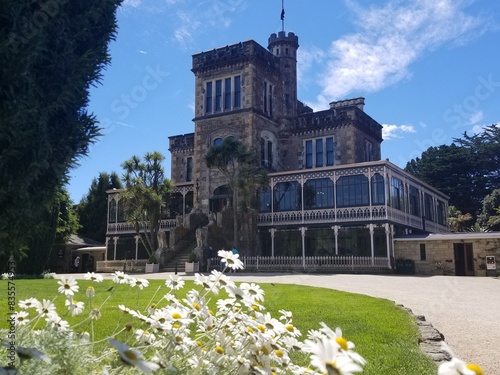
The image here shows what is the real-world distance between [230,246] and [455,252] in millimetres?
12803

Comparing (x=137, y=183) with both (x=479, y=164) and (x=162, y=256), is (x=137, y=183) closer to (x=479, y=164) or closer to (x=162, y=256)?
(x=162, y=256)

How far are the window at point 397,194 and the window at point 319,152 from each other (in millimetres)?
6424

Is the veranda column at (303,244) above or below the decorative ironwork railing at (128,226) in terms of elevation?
below

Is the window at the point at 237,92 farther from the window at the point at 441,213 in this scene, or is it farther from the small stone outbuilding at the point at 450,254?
the window at the point at 441,213

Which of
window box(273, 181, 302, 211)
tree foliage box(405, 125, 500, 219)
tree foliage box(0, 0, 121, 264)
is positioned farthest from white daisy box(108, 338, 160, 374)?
tree foliage box(405, 125, 500, 219)

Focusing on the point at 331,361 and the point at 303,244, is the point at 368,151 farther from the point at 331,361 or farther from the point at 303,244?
the point at 331,361

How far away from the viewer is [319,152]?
117 ft

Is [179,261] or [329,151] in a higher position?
[329,151]

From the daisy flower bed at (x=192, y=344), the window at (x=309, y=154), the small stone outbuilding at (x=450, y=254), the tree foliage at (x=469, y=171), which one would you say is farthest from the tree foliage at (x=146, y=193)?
the tree foliage at (x=469, y=171)

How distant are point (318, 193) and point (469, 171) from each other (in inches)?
1292

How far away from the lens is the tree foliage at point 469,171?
53.9 metres

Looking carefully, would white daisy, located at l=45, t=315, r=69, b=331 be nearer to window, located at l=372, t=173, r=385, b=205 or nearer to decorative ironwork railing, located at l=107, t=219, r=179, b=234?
window, located at l=372, t=173, r=385, b=205

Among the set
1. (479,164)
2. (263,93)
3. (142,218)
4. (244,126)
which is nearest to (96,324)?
(142,218)

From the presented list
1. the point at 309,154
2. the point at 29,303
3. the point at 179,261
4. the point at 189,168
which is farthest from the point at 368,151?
the point at 29,303
